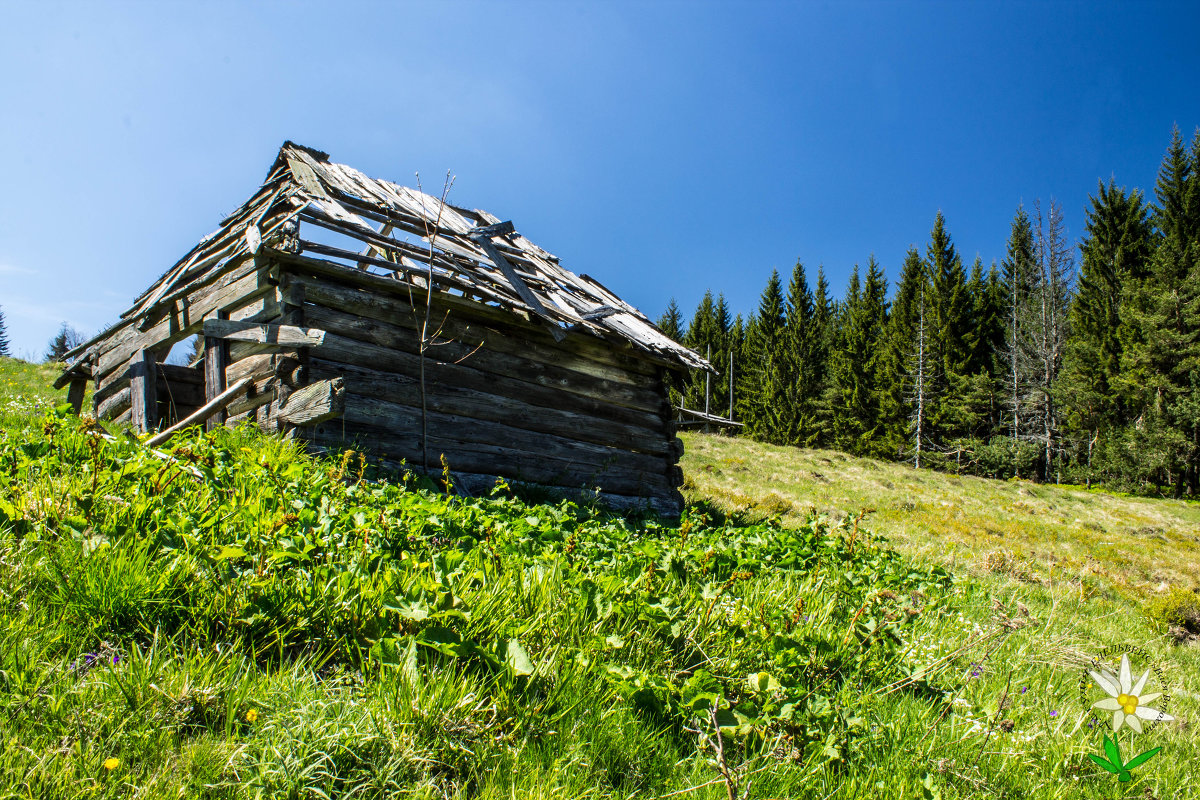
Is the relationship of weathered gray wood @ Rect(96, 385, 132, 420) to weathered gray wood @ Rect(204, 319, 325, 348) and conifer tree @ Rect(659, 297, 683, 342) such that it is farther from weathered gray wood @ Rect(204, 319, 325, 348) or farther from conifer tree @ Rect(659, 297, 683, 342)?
conifer tree @ Rect(659, 297, 683, 342)

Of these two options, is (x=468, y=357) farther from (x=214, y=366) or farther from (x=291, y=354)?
(x=214, y=366)

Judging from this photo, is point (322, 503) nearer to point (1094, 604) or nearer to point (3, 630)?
point (3, 630)

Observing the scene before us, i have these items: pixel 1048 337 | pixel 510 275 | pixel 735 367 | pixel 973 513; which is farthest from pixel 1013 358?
pixel 510 275

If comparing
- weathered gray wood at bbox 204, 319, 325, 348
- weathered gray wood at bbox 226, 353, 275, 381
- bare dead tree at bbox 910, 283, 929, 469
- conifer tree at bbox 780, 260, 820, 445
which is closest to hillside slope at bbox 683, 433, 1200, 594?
weathered gray wood at bbox 204, 319, 325, 348

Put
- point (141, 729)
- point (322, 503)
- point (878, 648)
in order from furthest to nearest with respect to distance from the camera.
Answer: point (322, 503)
point (878, 648)
point (141, 729)

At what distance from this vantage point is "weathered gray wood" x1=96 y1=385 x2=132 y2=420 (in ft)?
24.4

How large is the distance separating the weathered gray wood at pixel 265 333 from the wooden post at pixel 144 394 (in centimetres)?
91

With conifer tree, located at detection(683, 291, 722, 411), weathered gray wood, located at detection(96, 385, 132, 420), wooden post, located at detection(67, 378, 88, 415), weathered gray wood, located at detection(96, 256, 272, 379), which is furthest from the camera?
conifer tree, located at detection(683, 291, 722, 411)

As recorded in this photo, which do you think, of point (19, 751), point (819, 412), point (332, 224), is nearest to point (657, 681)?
point (19, 751)

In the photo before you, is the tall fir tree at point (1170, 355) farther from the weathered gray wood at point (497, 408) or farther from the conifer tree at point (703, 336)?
the weathered gray wood at point (497, 408)

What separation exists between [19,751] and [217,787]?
0.46 metres

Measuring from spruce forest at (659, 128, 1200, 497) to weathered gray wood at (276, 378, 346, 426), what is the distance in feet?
68.3

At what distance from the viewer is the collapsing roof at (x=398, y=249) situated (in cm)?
609

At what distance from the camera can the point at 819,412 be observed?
41188 mm
